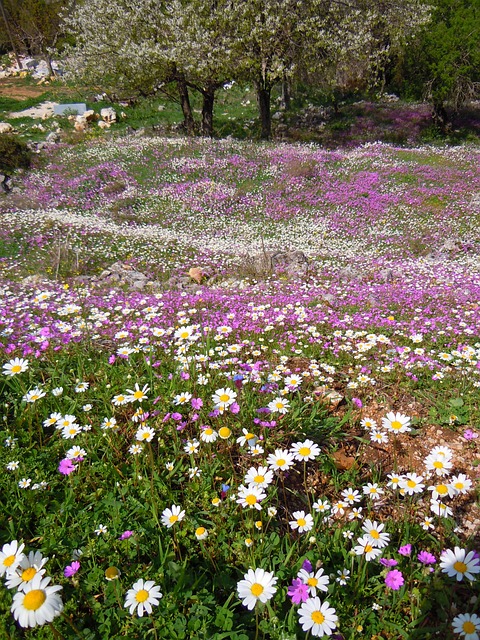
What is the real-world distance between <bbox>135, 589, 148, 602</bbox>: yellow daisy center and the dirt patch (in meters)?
38.8

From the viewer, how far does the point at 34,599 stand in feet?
4.66

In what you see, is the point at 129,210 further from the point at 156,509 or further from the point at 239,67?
the point at 156,509

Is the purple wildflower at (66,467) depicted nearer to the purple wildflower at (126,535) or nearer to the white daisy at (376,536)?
the purple wildflower at (126,535)

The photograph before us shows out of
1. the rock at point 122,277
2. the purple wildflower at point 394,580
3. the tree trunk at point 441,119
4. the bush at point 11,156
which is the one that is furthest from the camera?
the tree trunk at point 441,119

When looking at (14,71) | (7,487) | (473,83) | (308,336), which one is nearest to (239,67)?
(473,83)

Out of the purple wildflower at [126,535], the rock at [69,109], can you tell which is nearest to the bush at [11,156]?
the rock at [69,109]

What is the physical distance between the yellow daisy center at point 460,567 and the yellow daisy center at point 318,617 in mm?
757

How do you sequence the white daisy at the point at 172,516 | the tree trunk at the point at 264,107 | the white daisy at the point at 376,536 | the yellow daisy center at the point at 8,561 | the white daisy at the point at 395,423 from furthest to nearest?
the tree trunk at the point at 264,107
the white daisy at the point at 395,423
the white daisy at the point at 172,516
the white daisy at the point at 376,536
the yellow daisy center at the point at 8,561

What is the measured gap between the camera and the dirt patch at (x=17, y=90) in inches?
1252

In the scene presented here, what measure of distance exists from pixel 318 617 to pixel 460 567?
80 cm

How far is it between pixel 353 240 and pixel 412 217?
3.18 meters

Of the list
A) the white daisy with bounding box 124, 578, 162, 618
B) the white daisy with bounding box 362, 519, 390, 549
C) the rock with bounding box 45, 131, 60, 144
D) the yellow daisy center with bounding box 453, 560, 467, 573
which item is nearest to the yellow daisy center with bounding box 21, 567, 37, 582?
the white daisy with bounding box 124, 578, 162, 618

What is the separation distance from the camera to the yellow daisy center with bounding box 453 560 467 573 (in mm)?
1973

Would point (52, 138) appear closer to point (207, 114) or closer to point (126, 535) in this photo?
point (207, 114)
